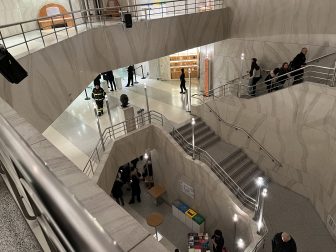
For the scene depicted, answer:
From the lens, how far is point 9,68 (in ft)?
13.5

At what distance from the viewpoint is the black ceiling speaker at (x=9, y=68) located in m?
3.93

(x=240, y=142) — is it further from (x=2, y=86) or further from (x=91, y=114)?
(x=2, y=86)

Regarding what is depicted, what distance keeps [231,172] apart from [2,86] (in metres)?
8.39

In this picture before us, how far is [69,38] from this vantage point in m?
7.71

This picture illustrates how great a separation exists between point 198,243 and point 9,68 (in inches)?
314

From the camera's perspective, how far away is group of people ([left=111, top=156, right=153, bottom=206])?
11148 millimetres

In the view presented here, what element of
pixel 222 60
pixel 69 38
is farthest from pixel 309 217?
pixel 69 38

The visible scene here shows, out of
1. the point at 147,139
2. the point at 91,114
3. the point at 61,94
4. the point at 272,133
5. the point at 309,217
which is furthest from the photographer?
the point at 91,114

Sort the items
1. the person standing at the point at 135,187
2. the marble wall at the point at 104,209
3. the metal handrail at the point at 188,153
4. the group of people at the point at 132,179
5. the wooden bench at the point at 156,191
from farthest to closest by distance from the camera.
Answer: the wooden bench at the point at 156,191 < the person standing at the point at 135,187 < the group of people at the point at 132,179 < the metal handrail at the point at 188,153 < the marble wall at the point at 104,209

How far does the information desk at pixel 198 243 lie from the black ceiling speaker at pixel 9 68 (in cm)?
755

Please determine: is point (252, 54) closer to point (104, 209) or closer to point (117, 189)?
point (117, 189)

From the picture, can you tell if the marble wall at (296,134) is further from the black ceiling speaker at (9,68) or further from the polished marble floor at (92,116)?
the black ceiling speaker at (9,68)

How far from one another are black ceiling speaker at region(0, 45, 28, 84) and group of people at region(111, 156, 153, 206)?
7500mm

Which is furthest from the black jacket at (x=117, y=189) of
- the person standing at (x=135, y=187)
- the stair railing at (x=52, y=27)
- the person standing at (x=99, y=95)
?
the stair railing at (x=52, y=27)
